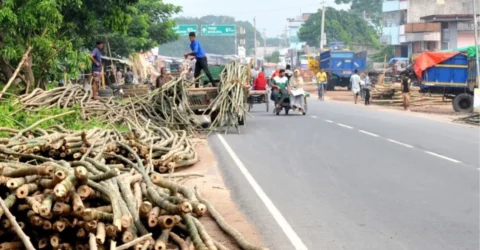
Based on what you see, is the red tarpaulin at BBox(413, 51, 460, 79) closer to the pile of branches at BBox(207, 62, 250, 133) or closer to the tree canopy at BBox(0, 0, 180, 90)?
the pile of branches at BBox(207, 62, 250, 133)

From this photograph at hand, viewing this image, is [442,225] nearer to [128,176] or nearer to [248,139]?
[128,176]

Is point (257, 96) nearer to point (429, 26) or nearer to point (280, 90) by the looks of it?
point (280, 90)

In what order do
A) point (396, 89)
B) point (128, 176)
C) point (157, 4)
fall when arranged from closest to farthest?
point (128, 176) < point (396, 89) < point (157, 4)

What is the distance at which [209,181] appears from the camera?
478 inches

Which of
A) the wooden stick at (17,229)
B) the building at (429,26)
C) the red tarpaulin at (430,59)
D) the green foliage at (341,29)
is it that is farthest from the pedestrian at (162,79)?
the green foliage at (341,29)

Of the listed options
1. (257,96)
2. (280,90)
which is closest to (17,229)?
(280,90)

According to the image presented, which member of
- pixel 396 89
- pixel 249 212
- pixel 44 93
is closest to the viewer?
pixel 249 212

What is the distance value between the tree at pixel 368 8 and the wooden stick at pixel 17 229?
344ft

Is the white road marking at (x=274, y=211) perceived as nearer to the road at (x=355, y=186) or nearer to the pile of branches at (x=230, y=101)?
the road at (x=355, y=186)

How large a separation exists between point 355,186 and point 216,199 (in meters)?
2.21

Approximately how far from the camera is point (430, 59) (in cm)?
3294

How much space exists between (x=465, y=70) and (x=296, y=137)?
627 inches

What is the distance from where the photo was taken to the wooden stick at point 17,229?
239 inches

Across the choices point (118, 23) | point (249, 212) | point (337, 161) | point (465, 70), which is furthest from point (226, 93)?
point (465, 70)
